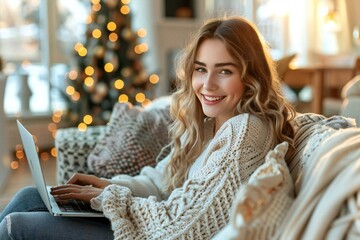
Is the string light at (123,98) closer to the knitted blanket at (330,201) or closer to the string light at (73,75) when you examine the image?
the string light at (73,75)

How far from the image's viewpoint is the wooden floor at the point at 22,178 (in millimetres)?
4051

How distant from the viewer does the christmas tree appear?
16.0 feet

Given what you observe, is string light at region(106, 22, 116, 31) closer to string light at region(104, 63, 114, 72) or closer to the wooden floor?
string light at region(104, 63, 114, 72)

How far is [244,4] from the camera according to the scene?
6.75m

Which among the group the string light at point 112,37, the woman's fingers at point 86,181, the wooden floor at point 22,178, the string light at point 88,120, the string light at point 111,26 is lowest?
the wooden floor at point 22,178

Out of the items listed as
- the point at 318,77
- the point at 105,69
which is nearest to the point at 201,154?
the point at 318,77

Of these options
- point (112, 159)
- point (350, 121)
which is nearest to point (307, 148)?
point (350, 121)

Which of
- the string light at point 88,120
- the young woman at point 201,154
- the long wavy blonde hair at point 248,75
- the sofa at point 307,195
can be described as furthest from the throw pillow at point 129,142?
the string light at point 88,120

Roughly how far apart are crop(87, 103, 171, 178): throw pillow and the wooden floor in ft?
4.88

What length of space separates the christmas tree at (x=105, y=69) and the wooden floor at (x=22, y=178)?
470 mm

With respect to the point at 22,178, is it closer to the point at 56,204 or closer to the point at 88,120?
the point at 88,120

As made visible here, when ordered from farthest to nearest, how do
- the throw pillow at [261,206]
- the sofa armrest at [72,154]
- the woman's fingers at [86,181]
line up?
the sofa armrest at [72,154]
the woman's fingers at [86,181]
the throw pillow at [261,206]

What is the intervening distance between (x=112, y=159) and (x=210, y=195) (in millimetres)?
1123

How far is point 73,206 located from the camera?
5.67ft
